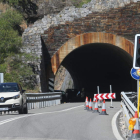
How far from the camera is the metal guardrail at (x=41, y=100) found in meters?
23.5

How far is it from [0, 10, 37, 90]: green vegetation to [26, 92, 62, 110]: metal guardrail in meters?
2.23

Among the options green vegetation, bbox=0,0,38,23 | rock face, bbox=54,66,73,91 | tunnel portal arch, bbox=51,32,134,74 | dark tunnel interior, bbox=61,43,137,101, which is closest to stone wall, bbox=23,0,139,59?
tunnel portal arch, bbox=51,32,134,74

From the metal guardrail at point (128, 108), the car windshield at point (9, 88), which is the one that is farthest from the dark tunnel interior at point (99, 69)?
the metal guardrail at point (128, 108)

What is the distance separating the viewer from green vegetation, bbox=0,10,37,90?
30.1 m

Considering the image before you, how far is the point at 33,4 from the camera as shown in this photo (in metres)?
48.7

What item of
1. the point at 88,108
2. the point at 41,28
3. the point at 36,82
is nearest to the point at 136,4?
the point at 41,28

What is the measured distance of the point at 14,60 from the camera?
31625 millimetres

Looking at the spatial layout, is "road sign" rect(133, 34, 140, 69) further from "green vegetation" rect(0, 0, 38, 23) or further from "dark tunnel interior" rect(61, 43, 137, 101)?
"green vegetation" rect(0, 0, 38, 23)

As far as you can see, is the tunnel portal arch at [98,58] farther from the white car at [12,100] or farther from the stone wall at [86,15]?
the white car at [12,100]

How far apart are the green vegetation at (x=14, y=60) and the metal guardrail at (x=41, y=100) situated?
2.23 m

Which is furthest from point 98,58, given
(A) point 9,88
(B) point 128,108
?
(B) point 128,108

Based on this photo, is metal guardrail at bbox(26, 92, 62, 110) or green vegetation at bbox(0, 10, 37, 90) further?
green vegetation at bbox(0, 10, 37, 90)

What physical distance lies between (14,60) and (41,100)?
6.93 m

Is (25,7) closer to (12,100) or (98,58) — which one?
(98,58)
